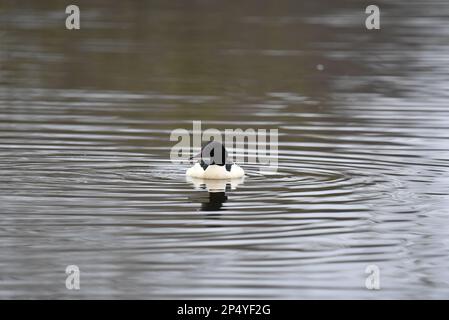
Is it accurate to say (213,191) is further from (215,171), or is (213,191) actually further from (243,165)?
(243,165)

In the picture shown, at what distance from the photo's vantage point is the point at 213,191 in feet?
47.6

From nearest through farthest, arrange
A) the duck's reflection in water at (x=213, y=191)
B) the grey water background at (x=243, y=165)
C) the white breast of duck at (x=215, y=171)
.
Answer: the grey water background at (x=243, y=165) < the duck's reflection in water at (x=213, y=191) < the white breast of duck at (x=215, y=171)

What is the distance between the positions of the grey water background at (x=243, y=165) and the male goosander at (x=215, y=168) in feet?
0.73

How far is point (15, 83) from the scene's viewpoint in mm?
22062

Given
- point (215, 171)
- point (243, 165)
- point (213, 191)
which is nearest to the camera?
point (213, 191)

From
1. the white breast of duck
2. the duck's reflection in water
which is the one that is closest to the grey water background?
the duck's reflection in water

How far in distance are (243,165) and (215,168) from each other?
1068mm

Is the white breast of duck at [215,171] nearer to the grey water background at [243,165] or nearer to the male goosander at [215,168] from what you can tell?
the male goosander at [215,168]

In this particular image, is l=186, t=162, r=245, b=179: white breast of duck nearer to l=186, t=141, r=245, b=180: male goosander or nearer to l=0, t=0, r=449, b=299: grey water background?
l=186, t=141, r=245, b=180: male goosander

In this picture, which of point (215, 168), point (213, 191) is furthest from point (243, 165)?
point (213, 191)

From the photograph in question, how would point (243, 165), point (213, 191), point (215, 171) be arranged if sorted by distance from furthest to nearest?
point (243, 165), point (215, 171), point (213, 191)

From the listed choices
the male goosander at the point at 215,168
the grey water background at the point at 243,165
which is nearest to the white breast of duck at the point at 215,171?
the male goosander at the point at 215,168

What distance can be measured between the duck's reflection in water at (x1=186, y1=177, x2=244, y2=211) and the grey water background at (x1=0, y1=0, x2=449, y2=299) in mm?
75

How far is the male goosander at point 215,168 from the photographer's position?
1492 cm
